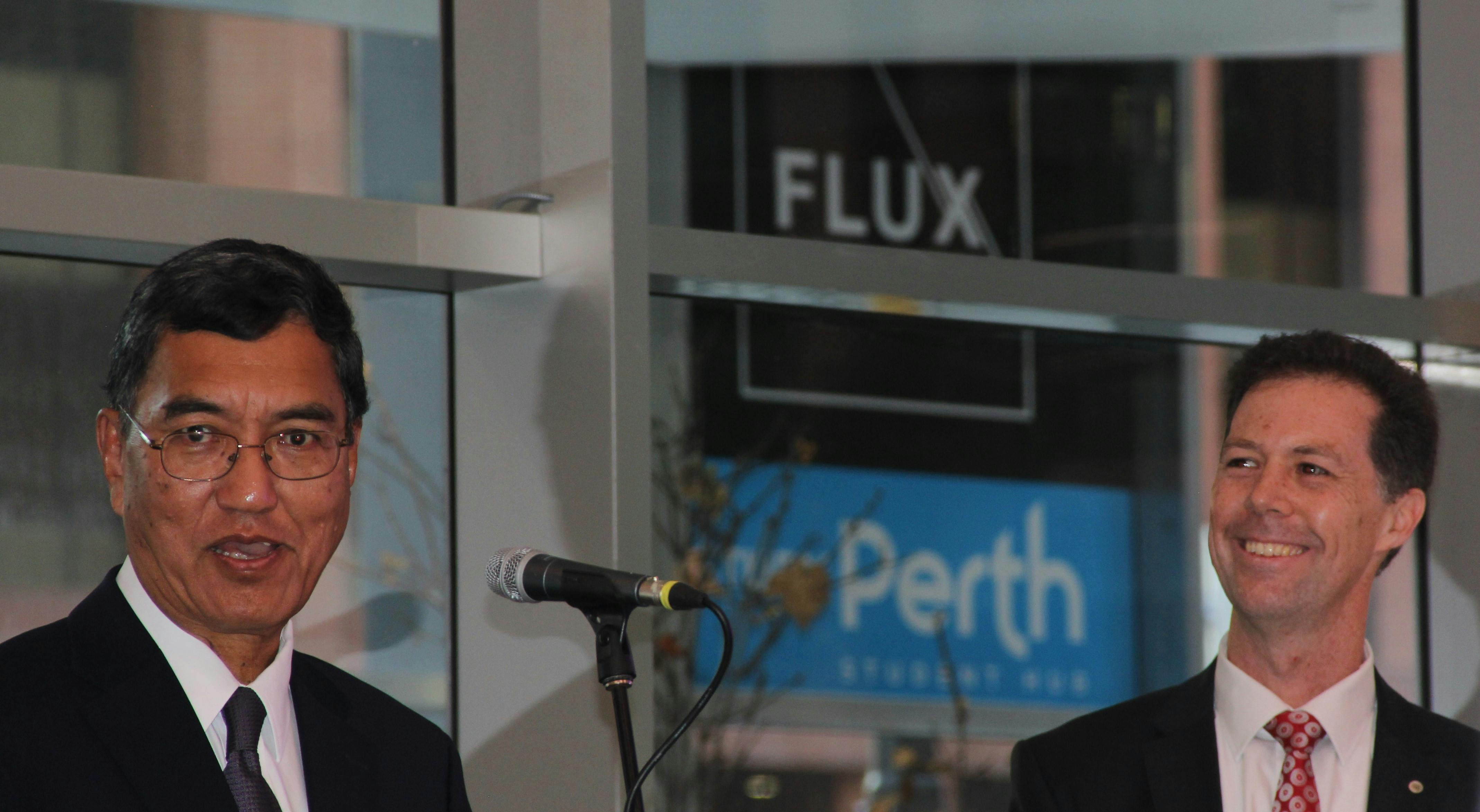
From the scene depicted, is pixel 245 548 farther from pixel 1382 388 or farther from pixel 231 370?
pixel 1382 388

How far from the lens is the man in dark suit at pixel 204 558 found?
6.21 feet

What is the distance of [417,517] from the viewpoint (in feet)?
10.2

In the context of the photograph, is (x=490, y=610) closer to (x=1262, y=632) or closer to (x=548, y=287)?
(x=548, y=287)

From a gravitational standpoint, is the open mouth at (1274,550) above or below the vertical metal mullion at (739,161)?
below

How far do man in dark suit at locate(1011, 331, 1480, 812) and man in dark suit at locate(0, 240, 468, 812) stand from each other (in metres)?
1.24

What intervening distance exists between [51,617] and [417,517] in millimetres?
621

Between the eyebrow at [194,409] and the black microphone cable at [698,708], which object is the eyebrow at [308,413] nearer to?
the eyebrow at [194,409]

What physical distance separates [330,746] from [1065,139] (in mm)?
4882

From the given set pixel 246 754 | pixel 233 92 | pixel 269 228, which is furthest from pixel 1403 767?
pixel 233 92

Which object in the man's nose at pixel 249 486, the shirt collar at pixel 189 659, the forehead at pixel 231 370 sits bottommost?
the shirt collar at pixel 189 659

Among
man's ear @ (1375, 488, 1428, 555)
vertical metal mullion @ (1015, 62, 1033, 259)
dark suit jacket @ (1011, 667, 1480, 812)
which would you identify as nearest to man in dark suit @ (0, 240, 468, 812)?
dark suit jacket @ (1011, 667, 1480, 812)

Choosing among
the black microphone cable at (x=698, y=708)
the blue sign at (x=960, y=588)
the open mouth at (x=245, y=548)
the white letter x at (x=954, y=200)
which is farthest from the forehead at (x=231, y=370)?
the white letter x at (x=954, y=200)

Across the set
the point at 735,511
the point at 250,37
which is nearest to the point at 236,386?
the point at 250,37

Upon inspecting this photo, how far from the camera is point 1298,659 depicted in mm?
2633
